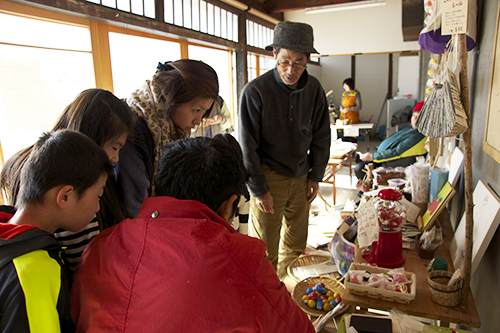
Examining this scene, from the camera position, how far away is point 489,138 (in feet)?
4.30

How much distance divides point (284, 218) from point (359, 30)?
501 centimetres

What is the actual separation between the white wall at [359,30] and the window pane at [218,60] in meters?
2.08

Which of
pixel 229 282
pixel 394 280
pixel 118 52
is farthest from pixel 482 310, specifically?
pixel 118 52

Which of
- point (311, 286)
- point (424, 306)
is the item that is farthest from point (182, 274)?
point (311, 286)

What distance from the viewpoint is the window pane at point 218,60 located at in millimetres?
4406

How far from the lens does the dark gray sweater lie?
1892mm

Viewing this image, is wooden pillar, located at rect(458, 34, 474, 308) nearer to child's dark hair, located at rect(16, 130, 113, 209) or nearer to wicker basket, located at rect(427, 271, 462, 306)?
wicker basket, located at rect(427, 271, 462, 306)

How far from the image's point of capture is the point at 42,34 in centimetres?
233

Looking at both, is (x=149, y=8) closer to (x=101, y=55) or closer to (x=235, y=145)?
(x=101, y=55)

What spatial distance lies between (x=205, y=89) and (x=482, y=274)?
4.35ft

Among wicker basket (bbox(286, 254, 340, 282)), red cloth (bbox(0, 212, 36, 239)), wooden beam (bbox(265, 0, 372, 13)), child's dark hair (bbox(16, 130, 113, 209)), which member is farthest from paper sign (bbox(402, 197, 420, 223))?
wooden beam (bbox(265, 0, 372, 13))

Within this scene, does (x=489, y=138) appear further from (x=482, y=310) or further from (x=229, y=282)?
(x=229, y=282)

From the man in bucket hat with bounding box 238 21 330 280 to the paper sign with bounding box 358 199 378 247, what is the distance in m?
0.67

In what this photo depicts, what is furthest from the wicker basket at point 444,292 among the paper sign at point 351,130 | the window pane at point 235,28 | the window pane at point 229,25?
the paper sign at point 351,130
